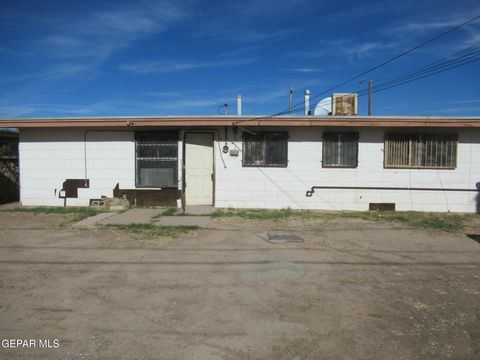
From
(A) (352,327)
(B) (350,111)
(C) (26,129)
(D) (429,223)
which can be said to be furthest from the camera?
(B) (350,111)

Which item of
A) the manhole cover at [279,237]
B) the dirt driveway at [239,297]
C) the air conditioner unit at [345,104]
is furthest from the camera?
the air conditioner unit at [345,104]

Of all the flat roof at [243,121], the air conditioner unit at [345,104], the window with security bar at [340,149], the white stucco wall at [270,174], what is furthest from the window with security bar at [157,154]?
the air conditioner unit at [345,104]

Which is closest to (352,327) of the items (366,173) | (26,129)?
(366,173)

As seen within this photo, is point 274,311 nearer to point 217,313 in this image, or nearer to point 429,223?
point 217,313

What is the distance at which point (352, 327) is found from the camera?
3.48 meters

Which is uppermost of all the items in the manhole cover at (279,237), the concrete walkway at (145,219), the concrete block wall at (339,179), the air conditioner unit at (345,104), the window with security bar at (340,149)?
the air conditioner unit at (345,104)

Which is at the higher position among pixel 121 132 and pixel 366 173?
pixel 121 132

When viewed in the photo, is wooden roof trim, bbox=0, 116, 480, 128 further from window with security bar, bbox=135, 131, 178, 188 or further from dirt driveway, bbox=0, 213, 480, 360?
dirt driveway, bbox=0, 213, 480, 360

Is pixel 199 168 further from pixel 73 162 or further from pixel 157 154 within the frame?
pixel 73 162

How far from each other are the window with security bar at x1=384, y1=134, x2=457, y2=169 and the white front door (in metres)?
5.42

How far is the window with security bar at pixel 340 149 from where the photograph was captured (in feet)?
34.6

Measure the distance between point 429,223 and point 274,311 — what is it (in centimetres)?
662

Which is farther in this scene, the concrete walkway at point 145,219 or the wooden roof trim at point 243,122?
the wooden roof trim at point 243,122

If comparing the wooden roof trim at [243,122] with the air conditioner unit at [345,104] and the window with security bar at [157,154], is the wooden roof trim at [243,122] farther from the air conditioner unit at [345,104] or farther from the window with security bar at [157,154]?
the air conditioner unit at [345,104]
